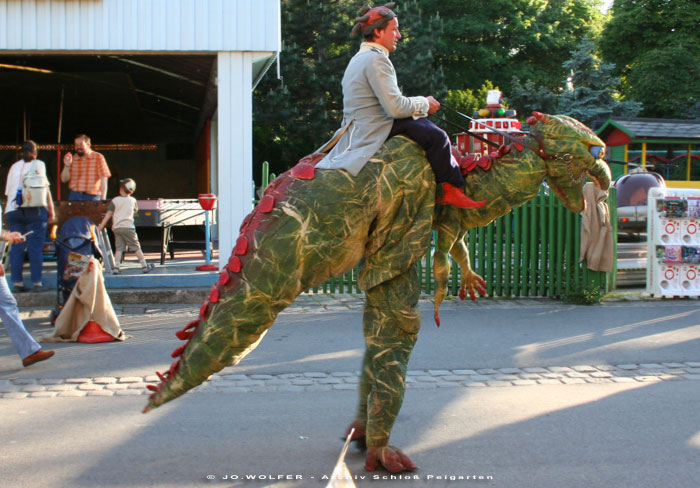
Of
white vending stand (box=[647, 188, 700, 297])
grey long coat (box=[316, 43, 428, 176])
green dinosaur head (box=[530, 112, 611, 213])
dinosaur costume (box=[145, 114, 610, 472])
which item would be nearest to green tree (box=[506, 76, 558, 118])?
white vending stand (box=[647, 188, 700, 297])

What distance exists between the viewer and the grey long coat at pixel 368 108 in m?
4.04

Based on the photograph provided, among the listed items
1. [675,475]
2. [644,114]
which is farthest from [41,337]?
[644,114]

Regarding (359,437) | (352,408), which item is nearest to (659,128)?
(352,408)

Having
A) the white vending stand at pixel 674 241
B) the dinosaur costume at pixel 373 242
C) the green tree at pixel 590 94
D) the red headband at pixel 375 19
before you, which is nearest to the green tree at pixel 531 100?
the green tree at pixel 590 94

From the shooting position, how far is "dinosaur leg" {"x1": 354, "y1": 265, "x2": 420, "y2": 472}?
4.26 meters

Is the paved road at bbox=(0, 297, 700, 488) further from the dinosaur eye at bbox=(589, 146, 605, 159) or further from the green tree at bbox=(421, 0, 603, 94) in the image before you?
the green tree at bbox=(421, 0, 603, 94)

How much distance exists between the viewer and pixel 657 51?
33.9 metres

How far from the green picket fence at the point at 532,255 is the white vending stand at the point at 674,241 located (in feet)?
1.97

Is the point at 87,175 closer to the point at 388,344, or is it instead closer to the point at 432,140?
the point at 388,344

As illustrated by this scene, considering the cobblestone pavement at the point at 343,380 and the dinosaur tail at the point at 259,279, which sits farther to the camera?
the cobblestone pavement at the point at 343,380

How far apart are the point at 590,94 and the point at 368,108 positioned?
96.0ft

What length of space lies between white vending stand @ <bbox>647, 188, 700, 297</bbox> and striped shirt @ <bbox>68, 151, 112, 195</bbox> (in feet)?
26.0

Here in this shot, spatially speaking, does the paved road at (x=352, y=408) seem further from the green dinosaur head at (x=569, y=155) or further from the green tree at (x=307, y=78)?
the green tree at (x=307, y=78)

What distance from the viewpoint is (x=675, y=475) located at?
14.8 ft
